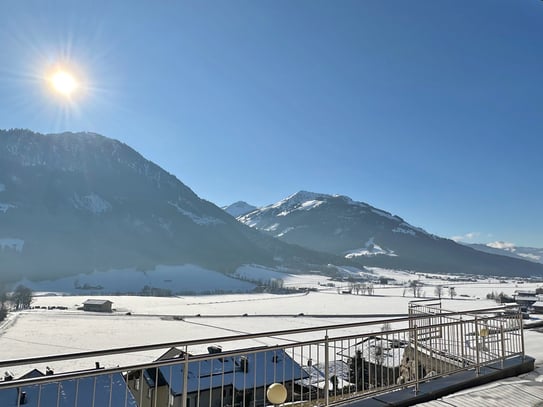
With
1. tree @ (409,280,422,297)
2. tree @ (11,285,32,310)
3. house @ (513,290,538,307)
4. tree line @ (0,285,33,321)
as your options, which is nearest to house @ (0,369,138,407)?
Answer: house @ (513,290,538,307)

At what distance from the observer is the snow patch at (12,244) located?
160000mm

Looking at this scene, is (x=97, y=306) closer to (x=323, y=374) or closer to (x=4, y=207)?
(x=323, y=374)

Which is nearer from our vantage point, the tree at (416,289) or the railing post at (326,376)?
the railing post at (326,376)

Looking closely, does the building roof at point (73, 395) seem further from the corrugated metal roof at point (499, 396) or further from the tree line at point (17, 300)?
the tree line at point (17, 300)

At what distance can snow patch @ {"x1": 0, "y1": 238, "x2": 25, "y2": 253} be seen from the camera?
160 metres

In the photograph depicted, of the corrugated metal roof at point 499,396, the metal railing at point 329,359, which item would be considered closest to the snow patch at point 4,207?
the metal railing at point 329,359

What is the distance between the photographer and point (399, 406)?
4.70 metres

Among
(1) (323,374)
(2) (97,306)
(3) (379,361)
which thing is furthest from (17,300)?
(1) (323,374)

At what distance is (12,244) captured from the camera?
165 metres

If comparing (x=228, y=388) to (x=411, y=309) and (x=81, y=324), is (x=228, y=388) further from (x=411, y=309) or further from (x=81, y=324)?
(x=81, y=324)

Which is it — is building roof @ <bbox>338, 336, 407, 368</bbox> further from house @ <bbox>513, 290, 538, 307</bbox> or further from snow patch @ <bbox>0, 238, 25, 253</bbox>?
snow patch @ <bbox>0, 238, 25, 253</bbox>

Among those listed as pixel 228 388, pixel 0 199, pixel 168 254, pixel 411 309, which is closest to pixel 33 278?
pixel 168 254

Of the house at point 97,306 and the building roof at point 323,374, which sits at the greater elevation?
the building roof at point 323,374

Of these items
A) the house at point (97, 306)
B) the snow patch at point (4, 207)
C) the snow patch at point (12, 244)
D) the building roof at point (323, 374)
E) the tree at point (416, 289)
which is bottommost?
the house at point (97, 306)
